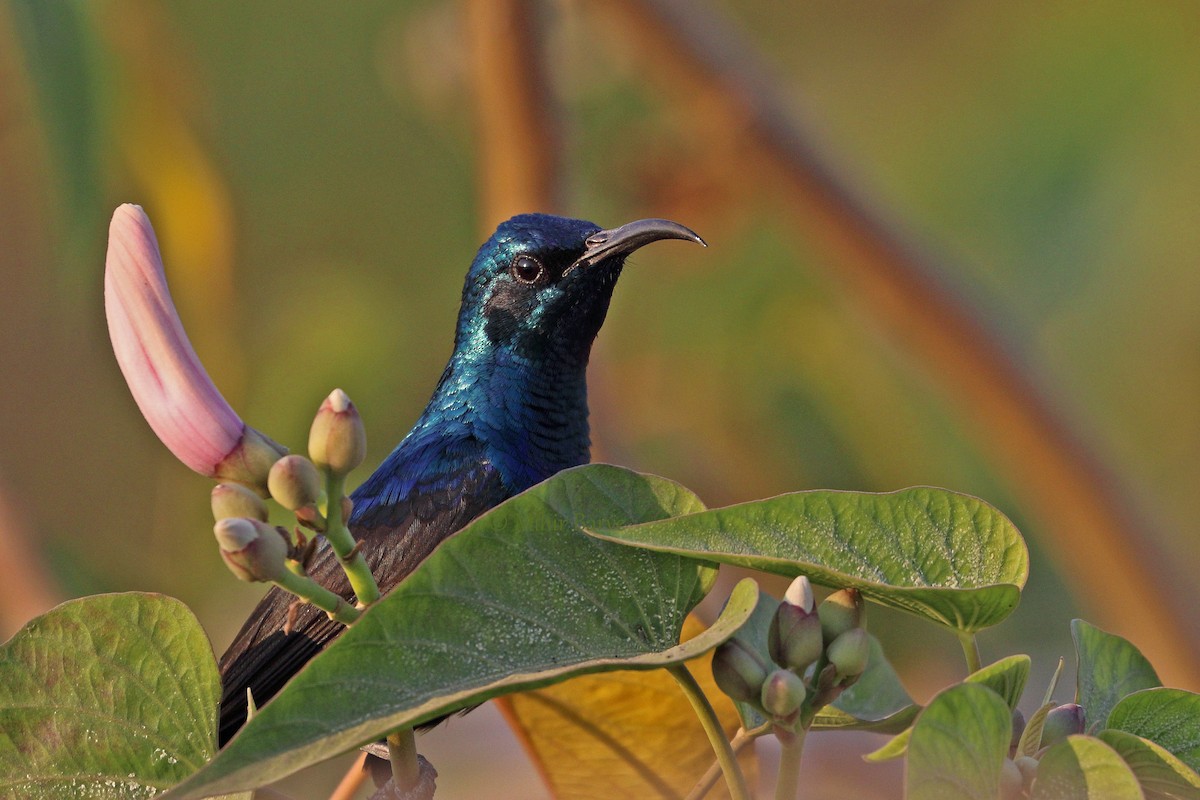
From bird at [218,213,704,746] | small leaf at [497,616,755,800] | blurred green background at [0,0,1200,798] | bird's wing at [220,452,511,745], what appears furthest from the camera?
blurred green background at [0,0,1200,798]

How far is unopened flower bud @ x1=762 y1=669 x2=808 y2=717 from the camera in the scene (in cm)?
80

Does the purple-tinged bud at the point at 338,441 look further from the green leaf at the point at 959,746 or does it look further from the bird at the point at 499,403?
the bird at the point at 499,403

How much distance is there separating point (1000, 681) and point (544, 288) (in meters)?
1.35

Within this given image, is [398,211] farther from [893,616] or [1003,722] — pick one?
[1003,722]

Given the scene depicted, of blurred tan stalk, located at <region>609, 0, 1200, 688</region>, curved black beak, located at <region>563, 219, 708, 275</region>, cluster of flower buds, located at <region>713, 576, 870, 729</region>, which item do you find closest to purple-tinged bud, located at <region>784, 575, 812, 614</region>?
cluster of flower buds, located at <region>713, 576, 870, 729</region>

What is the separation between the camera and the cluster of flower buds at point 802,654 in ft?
2.72

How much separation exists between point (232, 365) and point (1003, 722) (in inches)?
111

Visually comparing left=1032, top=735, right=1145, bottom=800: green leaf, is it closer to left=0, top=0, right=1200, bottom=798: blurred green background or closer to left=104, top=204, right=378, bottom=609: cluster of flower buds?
left=104, top=204, right=378, bottom=609: cluster of flower buds

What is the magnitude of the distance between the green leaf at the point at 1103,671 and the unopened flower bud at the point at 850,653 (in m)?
0.21

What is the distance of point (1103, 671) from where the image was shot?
37.6 inches

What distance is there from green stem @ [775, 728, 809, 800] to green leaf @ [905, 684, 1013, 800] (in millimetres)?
101

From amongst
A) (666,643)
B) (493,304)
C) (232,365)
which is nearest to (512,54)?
(493,304)

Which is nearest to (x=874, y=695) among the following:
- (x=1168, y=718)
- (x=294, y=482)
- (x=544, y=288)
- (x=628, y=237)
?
(x=1168, y=718)

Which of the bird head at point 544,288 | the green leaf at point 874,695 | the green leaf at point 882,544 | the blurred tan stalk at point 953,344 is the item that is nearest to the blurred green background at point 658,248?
the blurred tan stalk at point 953,344
